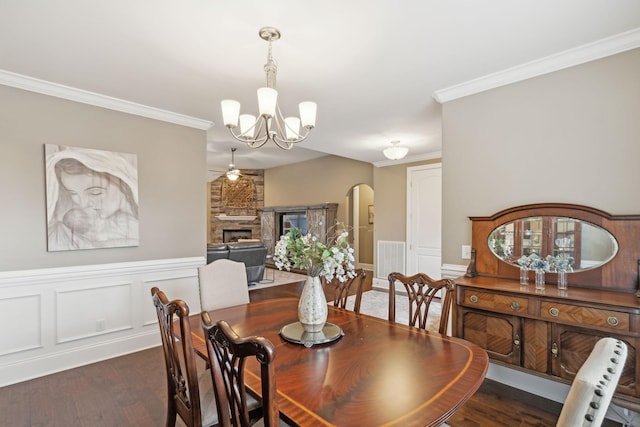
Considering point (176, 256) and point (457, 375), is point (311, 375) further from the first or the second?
point (176, 256)

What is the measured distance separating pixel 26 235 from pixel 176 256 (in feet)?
4.29

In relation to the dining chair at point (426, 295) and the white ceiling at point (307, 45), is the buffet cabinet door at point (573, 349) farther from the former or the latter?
the white ceiling at point (307, 45)

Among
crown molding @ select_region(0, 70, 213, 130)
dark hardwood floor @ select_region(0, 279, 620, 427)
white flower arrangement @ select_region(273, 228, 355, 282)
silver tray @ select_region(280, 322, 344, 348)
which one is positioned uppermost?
crown molding @ select_region(0, 70, 213, 130)

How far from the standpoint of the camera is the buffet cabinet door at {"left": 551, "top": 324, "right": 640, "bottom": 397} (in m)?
1.84

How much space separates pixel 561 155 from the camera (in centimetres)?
238

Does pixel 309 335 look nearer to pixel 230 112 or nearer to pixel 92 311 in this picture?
pixel 230 112

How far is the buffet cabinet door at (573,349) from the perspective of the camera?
6.03 feet

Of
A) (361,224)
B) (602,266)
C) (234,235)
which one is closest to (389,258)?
(361,224)

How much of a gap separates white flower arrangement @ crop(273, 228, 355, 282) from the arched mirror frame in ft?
4.94

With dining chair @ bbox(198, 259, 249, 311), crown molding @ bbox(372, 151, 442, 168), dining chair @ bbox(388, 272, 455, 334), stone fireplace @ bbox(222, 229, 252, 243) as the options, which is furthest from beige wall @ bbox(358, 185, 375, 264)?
dining chair @ bbox(388, 272, 455, 334)

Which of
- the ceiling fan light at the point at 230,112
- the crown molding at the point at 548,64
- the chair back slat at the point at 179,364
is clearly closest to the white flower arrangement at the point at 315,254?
the chair back slat at the point at 179,364

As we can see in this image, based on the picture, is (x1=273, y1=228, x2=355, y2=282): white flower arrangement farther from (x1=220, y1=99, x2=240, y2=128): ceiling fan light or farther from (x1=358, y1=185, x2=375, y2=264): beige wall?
(x1=358, y1=185, x2=375, y2=264): beige wall

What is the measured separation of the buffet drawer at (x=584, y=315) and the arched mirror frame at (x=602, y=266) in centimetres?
39

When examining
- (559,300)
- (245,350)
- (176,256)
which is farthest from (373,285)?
(245,350)
